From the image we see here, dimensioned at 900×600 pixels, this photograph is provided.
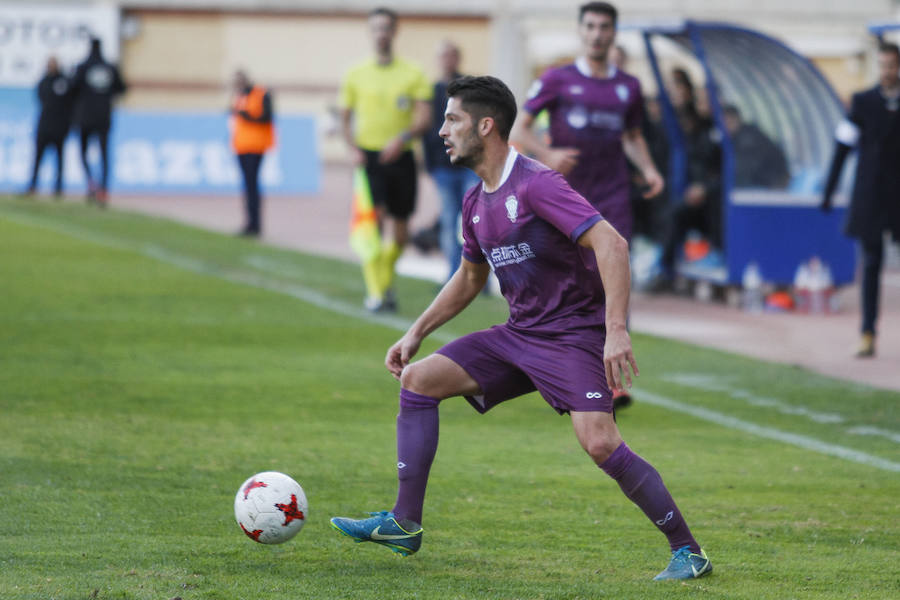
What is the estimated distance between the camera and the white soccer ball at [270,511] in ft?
17.2

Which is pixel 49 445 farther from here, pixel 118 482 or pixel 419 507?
pixel 419 507

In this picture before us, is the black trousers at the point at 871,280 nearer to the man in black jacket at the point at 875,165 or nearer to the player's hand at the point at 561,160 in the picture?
the man in black jacket at the point at 875,165

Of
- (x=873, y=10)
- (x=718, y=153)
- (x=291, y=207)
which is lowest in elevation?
(x=291, y=207)

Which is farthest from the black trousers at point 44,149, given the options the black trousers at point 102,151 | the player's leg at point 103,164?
the player's leg at point 103,164

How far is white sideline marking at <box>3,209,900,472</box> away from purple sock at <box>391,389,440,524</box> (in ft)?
9.19

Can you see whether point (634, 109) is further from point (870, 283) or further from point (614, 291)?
point (614, 291)

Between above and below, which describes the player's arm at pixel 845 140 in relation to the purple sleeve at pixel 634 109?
below

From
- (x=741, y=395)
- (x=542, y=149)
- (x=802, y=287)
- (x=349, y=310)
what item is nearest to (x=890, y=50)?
(x=741, y=395)

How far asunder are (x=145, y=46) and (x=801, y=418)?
109ft

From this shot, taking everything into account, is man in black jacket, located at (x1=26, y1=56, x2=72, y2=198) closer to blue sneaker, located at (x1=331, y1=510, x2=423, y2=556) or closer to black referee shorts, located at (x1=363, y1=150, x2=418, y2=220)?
black referee shorts, located at (x1=363, y1=150, x2=418, y2=220)

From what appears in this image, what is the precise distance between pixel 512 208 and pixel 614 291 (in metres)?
0.53

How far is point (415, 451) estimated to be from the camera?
5293 mm

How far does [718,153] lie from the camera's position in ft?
48.2

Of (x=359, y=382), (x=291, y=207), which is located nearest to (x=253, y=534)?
(x=359, y=382)
